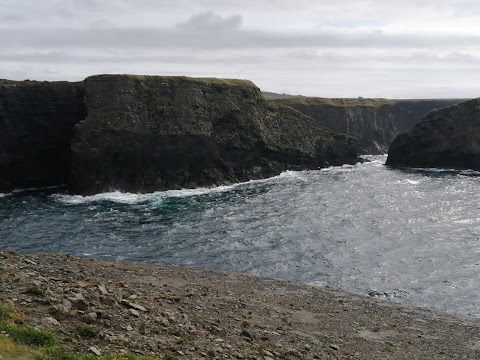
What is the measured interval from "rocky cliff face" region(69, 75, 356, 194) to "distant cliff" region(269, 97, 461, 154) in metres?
36.6

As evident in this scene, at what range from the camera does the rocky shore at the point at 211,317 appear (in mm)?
18594

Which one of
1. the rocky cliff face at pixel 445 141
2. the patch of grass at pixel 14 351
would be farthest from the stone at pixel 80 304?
the rocky cliff face at pixel 445 141

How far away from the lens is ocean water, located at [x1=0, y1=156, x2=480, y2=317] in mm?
42406

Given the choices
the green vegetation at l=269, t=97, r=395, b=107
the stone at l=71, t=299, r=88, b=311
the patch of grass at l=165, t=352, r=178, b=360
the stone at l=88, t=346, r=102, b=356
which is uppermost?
the green vegetation at l=269, t=97, r=395, b=107

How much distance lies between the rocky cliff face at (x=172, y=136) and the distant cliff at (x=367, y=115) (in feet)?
120

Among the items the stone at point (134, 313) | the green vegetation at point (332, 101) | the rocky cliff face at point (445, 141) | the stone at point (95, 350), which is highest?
the green vegetation at point (332, 101)

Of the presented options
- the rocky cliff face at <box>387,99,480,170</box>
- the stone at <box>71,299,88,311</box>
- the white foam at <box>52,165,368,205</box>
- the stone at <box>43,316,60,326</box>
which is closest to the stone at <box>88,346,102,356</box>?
the stone at <box>43,316,60,326</box>

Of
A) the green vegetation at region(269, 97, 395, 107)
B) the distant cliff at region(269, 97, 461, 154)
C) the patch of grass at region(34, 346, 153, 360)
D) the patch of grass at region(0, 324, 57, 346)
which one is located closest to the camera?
the patch of grass at region(34, 346, 153, 360)

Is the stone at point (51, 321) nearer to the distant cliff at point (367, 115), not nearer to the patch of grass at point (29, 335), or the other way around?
the patch of grass at point (29, 335)

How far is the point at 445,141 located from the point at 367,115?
144 feet

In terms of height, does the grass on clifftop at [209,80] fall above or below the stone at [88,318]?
above

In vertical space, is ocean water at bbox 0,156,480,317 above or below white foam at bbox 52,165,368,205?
below

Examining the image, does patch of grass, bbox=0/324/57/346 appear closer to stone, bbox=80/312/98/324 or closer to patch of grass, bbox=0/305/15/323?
patch of grass, bbox=0/305/15/323

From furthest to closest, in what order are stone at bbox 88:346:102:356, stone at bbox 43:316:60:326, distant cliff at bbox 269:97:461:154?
distant cliff at bbox 269:97:461:154 → stone at bbox 43:316:60:326 → stone at bbox 88:346:102:356
